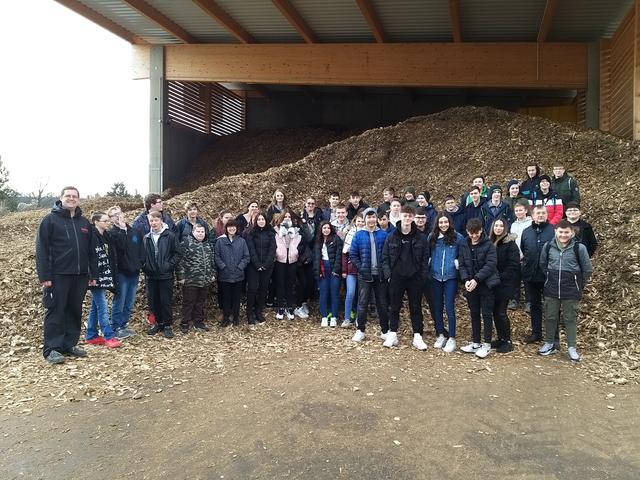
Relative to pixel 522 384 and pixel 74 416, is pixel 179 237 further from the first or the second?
pixel 522 384

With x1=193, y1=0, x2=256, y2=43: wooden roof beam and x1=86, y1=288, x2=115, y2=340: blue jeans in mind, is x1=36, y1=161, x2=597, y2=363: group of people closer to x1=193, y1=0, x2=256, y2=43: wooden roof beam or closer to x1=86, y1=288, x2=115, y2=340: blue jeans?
x1=86, y1=288, x2=115, y2=340: blue jeans

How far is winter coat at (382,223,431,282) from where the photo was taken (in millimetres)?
5648

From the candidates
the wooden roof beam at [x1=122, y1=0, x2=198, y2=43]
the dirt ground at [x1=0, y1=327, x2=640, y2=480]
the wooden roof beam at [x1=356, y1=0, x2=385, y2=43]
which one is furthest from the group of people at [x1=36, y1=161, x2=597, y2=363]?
the wooden roof beam at [x1=122, y1=0, x2=198, y2=43]

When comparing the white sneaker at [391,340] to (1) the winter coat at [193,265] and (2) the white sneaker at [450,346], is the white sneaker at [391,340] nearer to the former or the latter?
(2) the white sneaker at [450,346]

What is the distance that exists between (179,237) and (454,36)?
32.1 ft

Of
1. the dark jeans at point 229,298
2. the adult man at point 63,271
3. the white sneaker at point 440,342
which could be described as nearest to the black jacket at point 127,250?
the adult man at point 63,271

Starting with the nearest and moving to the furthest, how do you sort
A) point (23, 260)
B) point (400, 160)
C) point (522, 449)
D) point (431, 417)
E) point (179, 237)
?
point (522, 449) < point (431, 417) < point (179, 237) < point (23, 260) < point (400, 160)

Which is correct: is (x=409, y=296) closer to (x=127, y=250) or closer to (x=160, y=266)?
(x=160, y=266)

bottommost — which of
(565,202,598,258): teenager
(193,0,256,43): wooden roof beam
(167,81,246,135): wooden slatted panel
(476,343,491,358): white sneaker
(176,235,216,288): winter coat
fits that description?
(476,343,491,358): white sneaker

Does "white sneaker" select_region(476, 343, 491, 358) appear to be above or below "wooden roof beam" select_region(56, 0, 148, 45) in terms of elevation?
below

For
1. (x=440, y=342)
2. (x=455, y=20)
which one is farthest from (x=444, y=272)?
(x=455, y=20)

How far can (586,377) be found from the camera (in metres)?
4.76

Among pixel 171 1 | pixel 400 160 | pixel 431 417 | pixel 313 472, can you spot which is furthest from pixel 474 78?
pixel 313 472

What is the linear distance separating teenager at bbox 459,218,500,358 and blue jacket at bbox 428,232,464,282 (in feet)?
0.34
